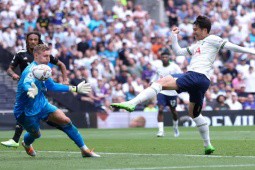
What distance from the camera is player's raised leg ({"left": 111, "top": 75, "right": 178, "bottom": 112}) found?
43.6ft

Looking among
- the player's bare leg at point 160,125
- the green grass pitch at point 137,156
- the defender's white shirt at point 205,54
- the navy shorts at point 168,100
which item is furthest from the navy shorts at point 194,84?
the navy shorts at point 168,100

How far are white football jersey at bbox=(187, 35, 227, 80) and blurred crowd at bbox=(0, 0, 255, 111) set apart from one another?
45.1 feet

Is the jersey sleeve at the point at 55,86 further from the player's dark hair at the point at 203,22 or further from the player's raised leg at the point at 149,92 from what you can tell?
the player's dark hair at the point at 203,22

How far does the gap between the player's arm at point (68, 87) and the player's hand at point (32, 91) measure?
0.35m

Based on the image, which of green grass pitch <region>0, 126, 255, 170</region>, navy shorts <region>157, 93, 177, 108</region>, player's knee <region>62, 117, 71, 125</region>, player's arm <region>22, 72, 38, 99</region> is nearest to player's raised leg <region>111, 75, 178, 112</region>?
green grass pitch <region>0, 126, 255, 170</region>

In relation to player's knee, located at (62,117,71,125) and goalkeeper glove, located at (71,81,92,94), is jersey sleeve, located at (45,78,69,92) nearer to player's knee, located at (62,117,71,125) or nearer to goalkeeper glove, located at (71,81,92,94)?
goalkeeper glove, located at (71,81,92,94)

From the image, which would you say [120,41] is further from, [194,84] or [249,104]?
[194,84]

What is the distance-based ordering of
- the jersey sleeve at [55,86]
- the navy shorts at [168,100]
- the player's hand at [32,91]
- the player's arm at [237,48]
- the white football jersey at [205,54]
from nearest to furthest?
the player's hand at [32,91]
the jersey sleeve at [55,86]
the player's arm at [237,48]
the white football jersey at [205,54]
the navy shorts at [168,100]

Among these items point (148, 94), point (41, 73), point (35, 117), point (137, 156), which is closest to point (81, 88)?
point (41, 73)

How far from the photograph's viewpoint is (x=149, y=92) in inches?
545

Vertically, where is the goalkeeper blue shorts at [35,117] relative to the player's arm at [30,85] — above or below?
below

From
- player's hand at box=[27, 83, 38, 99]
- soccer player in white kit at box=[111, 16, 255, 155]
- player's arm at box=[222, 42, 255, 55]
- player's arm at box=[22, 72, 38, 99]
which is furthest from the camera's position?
soccer player in white kit at box=[111, 16, 255, 155]

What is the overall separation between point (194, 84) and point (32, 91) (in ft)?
9.36

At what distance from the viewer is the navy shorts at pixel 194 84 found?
14.3m
